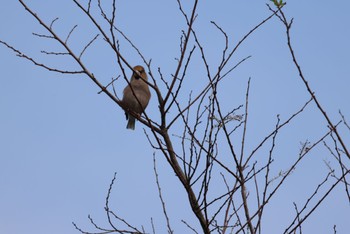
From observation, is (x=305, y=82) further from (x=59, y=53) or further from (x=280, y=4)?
(x=59, y=53)

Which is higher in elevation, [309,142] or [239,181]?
[309,142]

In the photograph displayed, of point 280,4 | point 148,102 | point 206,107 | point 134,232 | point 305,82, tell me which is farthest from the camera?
point 148,102

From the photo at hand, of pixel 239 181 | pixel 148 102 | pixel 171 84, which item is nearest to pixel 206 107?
pixel 171 84

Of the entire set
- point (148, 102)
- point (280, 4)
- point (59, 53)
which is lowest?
point (280, 4)

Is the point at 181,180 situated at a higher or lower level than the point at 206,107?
lower

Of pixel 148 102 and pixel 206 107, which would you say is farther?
pixel 148 102

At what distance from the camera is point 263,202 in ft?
9.58

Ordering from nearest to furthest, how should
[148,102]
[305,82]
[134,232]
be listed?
[305,82] → [134,232] → [148,102]

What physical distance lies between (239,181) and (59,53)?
148 cm

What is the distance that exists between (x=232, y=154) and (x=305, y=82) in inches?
24.8

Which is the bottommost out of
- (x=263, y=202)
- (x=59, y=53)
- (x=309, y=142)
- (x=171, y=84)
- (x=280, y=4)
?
(x=263, y=202)

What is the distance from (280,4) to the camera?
3.32m

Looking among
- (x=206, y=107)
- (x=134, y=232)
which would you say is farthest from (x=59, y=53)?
(x=134, y=232)

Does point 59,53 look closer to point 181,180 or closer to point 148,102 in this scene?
point 181,180
